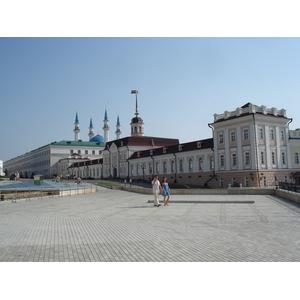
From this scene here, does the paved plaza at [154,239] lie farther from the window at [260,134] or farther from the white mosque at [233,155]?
the window at [260,134]

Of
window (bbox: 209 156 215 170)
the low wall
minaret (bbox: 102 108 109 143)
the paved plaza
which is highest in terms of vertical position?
minaret (bbox: 102 108 109 143)

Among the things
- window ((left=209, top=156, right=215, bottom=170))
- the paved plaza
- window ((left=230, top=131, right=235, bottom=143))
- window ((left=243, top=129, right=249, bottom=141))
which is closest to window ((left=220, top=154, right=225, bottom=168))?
window ((left=209, top=156, right=215, bottom=170))

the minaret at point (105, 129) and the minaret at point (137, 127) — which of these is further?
the minaret at point (105, 129)

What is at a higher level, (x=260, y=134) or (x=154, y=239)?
(x=260, y=134)

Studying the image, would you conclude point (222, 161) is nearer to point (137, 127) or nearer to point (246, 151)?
point (246, 151)

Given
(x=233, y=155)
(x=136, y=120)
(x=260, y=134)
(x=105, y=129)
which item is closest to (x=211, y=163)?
(x=233, y=155)

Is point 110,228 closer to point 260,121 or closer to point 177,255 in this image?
point 177,255

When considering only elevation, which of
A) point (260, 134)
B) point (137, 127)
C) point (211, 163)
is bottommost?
point (211, 163)

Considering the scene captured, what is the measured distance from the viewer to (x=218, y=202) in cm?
2069

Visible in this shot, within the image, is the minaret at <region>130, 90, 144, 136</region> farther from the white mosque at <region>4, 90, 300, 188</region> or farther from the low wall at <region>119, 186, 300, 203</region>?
the low wall at <region>119, 186, 300, 203</region>

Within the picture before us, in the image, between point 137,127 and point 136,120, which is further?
point 136,120

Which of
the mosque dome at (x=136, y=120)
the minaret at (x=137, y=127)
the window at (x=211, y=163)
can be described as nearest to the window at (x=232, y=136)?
the window at (x=211, y=163)

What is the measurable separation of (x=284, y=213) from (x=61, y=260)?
10832 millimetres

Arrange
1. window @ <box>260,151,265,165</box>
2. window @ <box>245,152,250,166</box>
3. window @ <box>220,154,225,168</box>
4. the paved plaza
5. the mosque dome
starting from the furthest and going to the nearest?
the mosque dome, window @ <box>220,154,225,168</box>, window @ <box>245,152,250,166</box>, window @ <box>260,151,265,165</box>, the paved plaza
